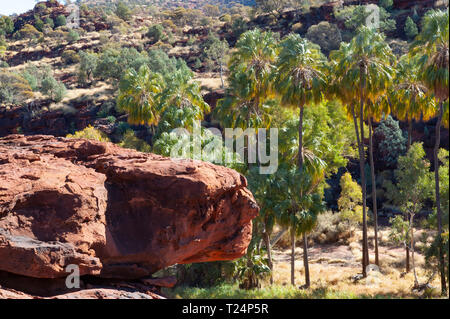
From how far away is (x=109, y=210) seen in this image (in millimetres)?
9836

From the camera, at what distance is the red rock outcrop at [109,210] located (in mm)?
8516

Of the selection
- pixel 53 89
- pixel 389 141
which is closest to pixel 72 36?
pixel 53 89

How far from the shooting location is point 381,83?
19094 millimetres

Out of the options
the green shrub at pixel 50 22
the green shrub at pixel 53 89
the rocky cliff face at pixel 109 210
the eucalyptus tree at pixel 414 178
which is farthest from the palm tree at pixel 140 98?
the green shrub at pixel 50 22

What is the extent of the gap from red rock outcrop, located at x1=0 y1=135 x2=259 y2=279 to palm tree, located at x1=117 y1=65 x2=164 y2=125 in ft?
49.4

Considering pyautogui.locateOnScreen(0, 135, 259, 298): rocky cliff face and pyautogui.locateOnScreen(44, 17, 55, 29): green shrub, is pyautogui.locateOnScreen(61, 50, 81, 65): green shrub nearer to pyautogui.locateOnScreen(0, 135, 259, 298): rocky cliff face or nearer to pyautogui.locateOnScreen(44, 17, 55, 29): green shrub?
pyautogui.locateOnScreen(44, 17, 55, 29): green shrub

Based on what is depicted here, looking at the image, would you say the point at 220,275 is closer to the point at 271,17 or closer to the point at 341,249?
the point at 341,249

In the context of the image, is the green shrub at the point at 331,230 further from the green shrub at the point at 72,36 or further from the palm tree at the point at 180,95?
the green shrub at the point at 72,36

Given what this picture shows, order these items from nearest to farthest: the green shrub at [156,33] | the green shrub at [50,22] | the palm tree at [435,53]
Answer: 1. the palm tree at [435,53]
2. the green shrub at [156,33]
3. the green shrub at [50,22]

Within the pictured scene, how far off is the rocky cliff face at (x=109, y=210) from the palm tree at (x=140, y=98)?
590 inches

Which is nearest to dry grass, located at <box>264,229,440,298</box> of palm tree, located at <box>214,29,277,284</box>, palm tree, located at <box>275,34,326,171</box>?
palm tree, located at <box>275,34,326,171</box>

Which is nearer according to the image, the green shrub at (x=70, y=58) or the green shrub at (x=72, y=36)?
the green shrub at (x=70, y=58)

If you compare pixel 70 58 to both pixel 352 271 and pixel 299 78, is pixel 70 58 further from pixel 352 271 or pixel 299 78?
pixel 352 271
